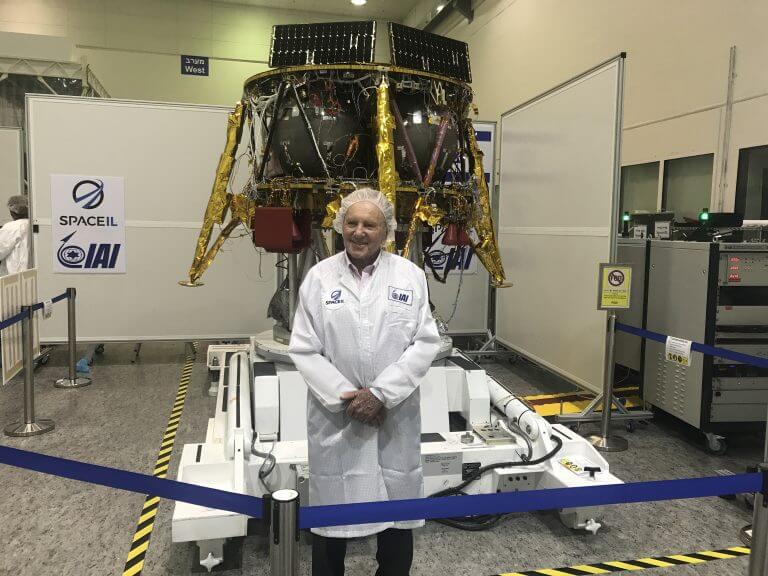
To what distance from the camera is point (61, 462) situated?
1.74 meters

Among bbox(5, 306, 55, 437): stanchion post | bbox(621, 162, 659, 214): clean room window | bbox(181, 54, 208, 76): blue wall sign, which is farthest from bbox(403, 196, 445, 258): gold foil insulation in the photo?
bbox(181, 54, 208, 76): blue wall sign

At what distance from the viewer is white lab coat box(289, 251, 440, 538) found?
213 cm

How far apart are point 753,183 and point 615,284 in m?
2.49

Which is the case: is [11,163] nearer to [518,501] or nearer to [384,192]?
[384,192]

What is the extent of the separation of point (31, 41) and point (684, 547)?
432 inches

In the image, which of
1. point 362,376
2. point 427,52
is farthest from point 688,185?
point 362,376

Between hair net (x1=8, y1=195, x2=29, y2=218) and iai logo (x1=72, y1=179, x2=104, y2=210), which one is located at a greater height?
iai logo (x1=72, y1=179, x2=104, y2=210)

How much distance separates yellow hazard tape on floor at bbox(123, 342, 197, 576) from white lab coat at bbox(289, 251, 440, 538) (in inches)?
42.2

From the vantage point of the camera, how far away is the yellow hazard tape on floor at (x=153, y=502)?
2699mm

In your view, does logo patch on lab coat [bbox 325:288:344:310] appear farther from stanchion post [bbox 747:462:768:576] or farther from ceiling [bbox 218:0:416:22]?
ceiling [bbox 218:0:416:22]

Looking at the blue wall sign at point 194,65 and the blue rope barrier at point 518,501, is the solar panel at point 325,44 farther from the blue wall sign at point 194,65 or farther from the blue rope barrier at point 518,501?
the blue wall sign at point 194,65

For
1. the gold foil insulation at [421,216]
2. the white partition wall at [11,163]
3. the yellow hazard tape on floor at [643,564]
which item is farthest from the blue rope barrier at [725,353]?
the white partition wall at [11,163]

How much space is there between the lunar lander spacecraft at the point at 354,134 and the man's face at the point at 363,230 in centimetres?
117

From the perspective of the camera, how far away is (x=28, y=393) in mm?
4121
